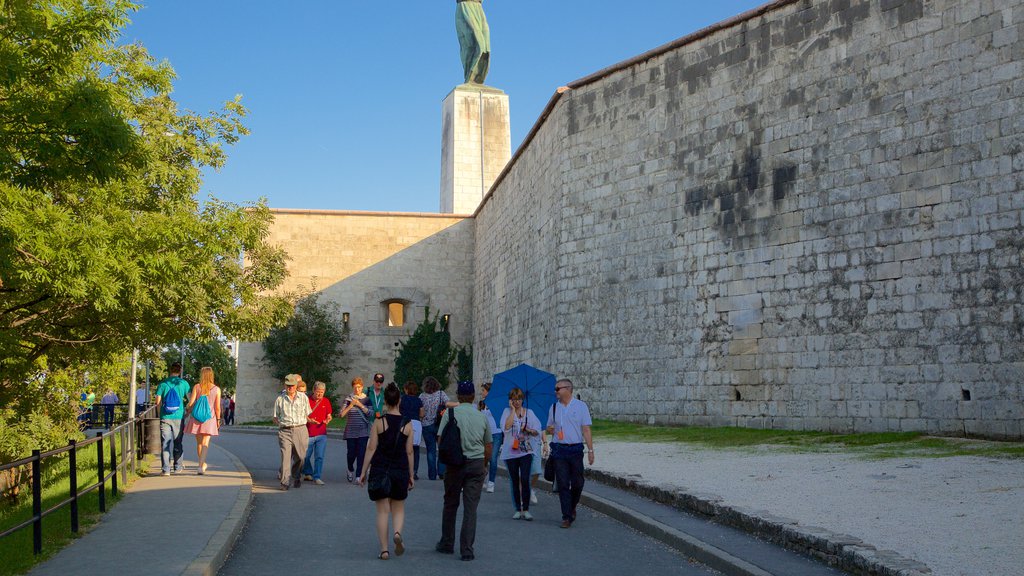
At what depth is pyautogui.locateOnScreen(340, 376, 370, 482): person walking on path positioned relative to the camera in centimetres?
1451

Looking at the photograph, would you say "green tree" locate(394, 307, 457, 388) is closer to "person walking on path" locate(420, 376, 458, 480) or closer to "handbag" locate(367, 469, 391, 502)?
"person walking on path" locate(420, 376, 458, 480)

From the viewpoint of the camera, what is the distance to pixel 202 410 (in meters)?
14.8

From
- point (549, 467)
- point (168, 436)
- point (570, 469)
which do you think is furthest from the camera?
point (168, 436)

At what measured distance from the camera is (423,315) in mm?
41000

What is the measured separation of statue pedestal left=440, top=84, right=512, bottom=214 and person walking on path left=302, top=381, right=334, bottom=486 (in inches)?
1234

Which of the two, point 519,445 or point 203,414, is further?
point 203,414

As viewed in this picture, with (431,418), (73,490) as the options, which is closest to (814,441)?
(431,418)

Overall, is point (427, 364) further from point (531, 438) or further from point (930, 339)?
point (531, 438)

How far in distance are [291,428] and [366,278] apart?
2723 centimetres

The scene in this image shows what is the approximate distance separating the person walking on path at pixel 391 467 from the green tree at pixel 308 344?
2966cm

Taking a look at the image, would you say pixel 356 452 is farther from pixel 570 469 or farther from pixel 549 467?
pixel 570 469

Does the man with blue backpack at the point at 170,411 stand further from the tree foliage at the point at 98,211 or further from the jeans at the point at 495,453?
the jeans at the point at 495,453

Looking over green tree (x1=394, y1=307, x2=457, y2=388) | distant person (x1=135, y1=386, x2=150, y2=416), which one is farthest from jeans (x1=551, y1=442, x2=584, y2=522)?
green tree (x1=394, y1=307, x2=457, y2=388)

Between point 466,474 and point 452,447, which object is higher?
point 452,447
